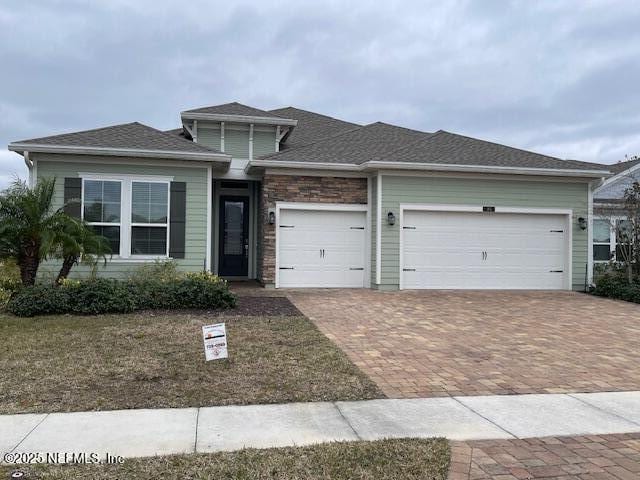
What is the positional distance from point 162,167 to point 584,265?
11568 millimetres

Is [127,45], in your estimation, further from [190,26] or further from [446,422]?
[446,422]

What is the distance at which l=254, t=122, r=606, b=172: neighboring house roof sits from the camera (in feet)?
45.0

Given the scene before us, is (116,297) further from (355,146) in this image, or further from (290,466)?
(355,146)

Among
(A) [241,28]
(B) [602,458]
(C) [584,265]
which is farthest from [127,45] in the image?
(B) [602,458]

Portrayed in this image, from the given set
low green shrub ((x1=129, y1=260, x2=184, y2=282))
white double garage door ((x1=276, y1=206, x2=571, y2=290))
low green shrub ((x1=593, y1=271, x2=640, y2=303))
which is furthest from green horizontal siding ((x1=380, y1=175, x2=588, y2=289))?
low green shrub ((x1=129, y1=260, x2=184, y2=282))

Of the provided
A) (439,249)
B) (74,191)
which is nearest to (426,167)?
(439,249)

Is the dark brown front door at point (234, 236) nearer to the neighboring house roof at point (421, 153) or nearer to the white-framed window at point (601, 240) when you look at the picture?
the neighboring house roof at point (421, 153)

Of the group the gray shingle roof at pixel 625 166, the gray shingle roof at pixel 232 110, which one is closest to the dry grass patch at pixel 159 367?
the gray shingle roof at pixel 232 110

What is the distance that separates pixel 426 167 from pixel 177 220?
6.37 metres

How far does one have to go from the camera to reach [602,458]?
389 cm

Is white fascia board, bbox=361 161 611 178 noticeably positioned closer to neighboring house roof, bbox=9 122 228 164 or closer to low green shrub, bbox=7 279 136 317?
neighboring house roof, bbox=9 122 228 164

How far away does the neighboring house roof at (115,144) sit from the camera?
39.7 ft

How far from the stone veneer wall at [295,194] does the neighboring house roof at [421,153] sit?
59 centimetres

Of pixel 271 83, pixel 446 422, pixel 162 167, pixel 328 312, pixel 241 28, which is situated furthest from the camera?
pixel 271 83
